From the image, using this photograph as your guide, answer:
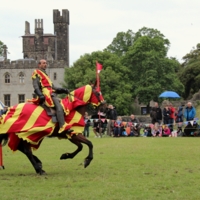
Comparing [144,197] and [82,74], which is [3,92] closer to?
[82,74]

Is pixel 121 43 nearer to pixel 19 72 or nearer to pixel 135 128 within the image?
pixel 19 72

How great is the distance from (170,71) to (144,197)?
74490 mm

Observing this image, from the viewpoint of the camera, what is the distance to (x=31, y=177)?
43.6 feet

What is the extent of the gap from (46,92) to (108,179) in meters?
2.90

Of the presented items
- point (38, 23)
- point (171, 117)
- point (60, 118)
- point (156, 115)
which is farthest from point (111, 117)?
point (38, 23)

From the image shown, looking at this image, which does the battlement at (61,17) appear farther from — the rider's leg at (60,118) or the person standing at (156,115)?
the rider's leg at (60,118)

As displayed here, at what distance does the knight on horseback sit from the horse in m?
0.16

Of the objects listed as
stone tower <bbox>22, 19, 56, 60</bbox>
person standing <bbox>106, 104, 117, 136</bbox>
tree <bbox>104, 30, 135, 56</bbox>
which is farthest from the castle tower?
person standing <bbox>106, 104, 117, 136</bbox>

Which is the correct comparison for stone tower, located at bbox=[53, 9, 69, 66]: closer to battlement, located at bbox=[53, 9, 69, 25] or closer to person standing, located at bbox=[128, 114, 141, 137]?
battlement, located at bbox=[53, 9, 69, 25]

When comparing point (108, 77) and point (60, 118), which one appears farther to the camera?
point (108, 77)

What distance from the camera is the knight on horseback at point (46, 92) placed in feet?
45.7

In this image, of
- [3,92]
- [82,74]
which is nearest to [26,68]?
[3,92]

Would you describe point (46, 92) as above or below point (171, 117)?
above

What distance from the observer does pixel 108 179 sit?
41.1 ft
